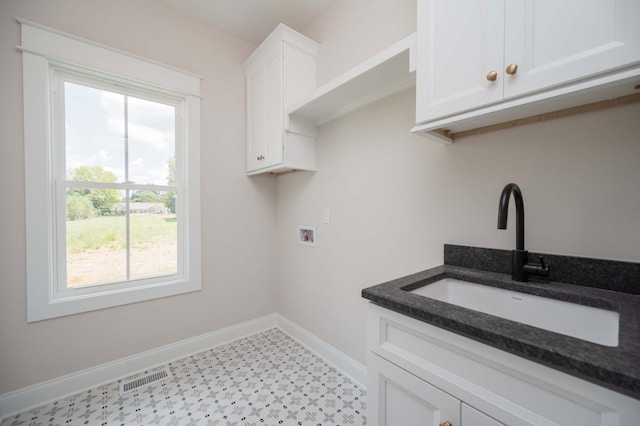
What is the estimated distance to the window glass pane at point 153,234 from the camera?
6.54 feet

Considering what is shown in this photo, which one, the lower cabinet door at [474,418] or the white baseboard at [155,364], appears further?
the white baseboard at [155,364]

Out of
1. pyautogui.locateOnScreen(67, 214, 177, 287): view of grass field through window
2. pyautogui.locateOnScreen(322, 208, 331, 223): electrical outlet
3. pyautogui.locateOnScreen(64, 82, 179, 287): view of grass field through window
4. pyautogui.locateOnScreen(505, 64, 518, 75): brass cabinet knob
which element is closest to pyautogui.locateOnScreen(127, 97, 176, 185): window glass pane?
pyautogui.locateOnScreen(64, 82, 179, 287): view of grass field through window

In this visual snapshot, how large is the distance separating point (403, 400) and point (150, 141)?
7.80 feet

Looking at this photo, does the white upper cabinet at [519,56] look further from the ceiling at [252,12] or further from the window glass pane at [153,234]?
the window glass pane at [153,234]

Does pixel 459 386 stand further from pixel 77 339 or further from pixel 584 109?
pixel 77 339

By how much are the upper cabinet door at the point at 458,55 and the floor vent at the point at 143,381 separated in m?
2.38

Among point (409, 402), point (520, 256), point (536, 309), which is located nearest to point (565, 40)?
point (520, 256)

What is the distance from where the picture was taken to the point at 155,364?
1.99m

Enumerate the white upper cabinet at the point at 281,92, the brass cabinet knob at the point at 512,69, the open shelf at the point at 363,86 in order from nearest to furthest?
the brass cabinet knob at the point at 512,69
the open shelf at the point at 363,86
the white upper cabinet at the point at 281,92

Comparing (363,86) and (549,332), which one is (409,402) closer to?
(549,332)

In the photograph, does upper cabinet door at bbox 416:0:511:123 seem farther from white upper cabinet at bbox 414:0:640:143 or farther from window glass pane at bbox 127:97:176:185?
window glass pane at bbox 127:97:176:185

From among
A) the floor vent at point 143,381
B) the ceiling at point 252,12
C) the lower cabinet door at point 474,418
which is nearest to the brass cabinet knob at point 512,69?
the lower cabinet door at point 474,418

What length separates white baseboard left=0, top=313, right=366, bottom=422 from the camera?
1561mm

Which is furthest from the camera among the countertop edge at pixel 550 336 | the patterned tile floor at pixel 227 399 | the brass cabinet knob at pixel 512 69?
the patterned tile floor at pixel 227 399
